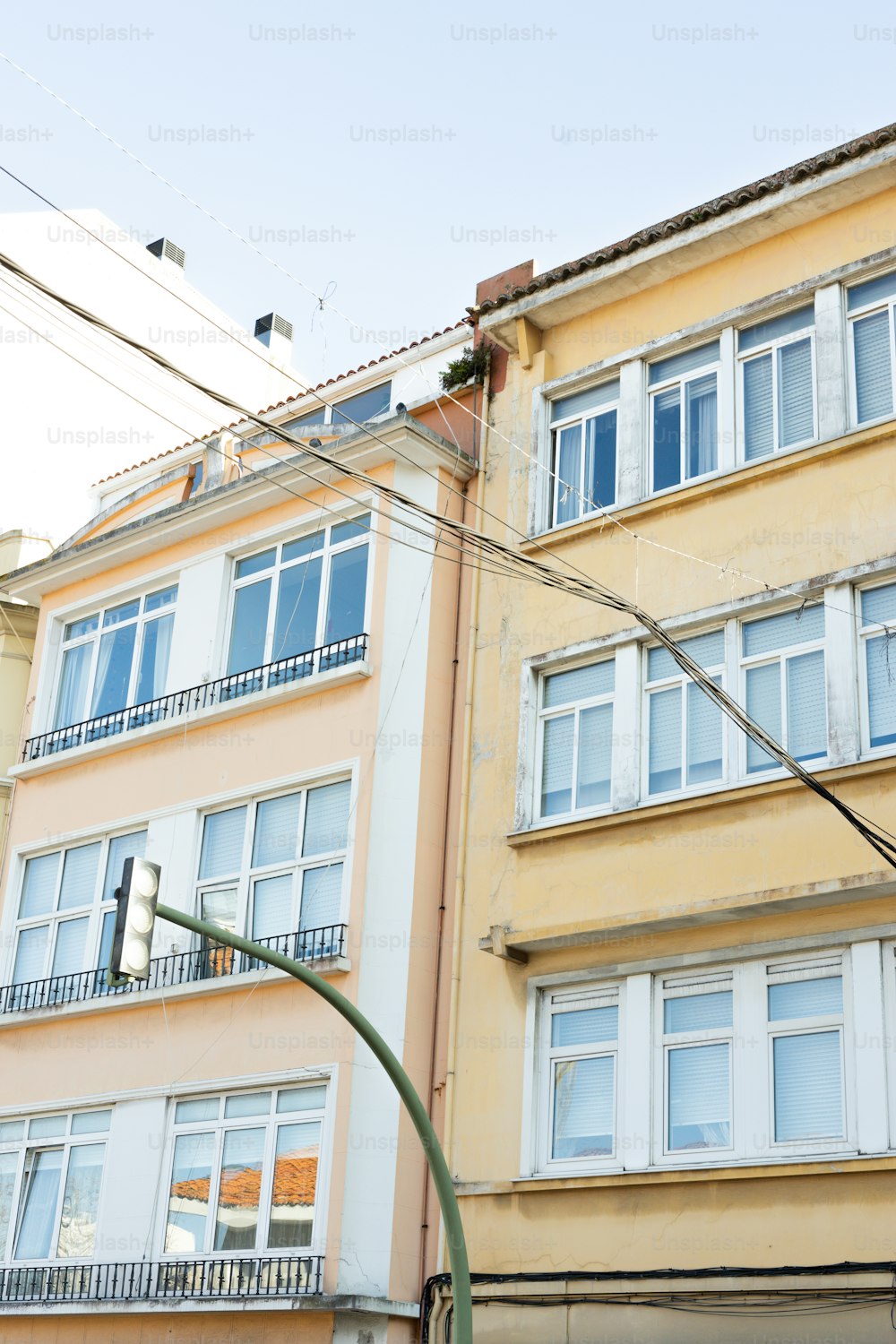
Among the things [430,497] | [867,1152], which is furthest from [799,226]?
[867,1152]

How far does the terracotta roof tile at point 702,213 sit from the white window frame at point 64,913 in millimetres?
7486

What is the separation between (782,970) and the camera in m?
14.0

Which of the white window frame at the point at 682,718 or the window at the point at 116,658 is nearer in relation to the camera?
the white window frame at the point at 682,718

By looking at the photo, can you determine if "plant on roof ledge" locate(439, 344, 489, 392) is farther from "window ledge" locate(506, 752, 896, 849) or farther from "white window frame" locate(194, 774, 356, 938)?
"window ledge" locate(506, 752, 896, 849)

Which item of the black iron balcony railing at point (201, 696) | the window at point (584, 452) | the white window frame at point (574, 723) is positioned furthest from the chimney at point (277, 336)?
the white window frame at point (574, 723)

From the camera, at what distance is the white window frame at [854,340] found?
15305 mm

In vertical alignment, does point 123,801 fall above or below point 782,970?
above

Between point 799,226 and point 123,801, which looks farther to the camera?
point 123,801

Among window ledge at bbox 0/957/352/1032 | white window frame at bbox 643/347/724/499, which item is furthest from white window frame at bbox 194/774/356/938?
white window frame at bbox 643/347/724/499

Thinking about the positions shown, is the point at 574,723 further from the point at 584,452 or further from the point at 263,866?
the point at 263,866

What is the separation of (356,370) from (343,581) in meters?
3.94

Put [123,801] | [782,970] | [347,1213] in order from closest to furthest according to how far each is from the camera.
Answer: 1. [782,970]
2. [347,1213]
3. [123,801]

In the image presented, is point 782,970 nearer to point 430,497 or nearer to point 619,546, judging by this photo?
point 619,546

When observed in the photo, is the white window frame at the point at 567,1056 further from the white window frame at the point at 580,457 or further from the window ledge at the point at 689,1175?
the white window frame at the point at 580,457
